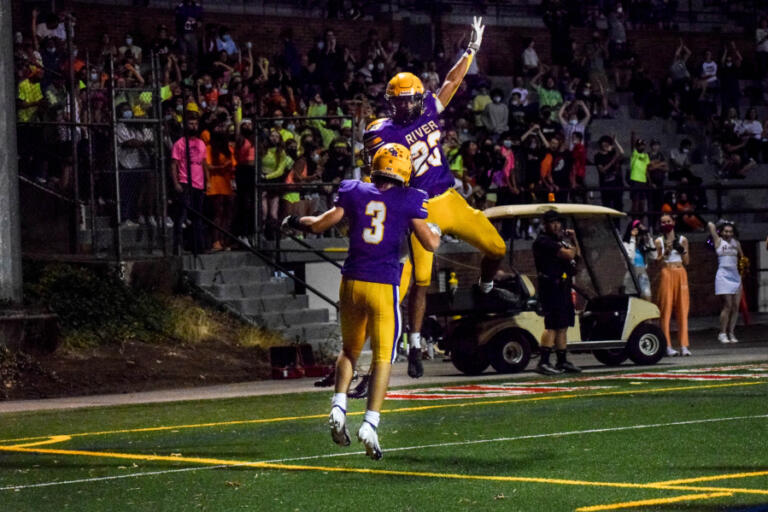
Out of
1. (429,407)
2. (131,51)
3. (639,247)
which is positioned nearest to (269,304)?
(131,51)

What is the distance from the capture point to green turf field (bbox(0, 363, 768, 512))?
9484mm

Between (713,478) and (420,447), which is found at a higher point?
(713,478)

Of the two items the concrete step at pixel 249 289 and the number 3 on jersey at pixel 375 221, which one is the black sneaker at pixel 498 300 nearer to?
the concrete step at pixel 249 289

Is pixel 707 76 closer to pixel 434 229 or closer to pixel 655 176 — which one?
pixel 655 176

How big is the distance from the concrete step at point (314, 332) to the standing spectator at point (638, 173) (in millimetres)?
9060

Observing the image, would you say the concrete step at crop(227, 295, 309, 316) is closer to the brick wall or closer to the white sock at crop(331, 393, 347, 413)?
the brick wall

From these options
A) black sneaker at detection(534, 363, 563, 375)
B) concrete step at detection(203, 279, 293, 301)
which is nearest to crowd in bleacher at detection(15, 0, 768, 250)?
concrete step at detection(203, 279, 293, 301)

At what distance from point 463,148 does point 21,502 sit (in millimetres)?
18529

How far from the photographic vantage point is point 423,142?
12836 mm

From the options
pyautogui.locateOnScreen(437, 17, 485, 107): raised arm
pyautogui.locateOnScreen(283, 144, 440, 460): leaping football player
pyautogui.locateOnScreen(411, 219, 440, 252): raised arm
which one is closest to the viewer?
pyautogui.locateOnScreen(283, 144, 440, 460): leaping football player

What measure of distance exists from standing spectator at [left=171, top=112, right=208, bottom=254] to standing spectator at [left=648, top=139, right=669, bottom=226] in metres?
10.3

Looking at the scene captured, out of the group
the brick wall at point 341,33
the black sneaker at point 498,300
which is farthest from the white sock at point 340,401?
the brick wall at point 341,33

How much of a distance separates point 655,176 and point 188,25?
9.58 meters

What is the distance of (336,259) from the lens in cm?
2438
